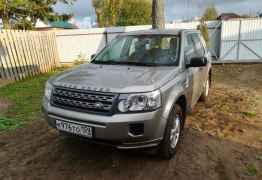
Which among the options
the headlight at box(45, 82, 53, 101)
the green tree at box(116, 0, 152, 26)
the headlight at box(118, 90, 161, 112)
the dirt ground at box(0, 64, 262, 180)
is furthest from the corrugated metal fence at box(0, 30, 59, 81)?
the green tree at box(116, 0, 152, 26)

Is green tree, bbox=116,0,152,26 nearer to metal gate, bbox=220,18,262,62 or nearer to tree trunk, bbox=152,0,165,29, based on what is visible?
metal gate, bbox=220,18,262,62

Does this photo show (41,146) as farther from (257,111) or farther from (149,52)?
(257,111)

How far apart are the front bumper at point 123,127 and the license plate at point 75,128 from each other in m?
0.05

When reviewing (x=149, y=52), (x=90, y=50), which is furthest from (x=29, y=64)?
(x=149, y=52)

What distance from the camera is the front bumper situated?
2264 mm

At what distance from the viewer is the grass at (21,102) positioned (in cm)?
439

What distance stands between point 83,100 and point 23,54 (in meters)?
7.36

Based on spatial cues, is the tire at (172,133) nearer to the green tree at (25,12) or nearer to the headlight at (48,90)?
the headlight at (48,90)

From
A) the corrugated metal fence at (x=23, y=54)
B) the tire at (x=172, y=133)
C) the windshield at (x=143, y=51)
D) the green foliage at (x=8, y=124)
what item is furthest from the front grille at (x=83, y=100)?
the corrugated metal fence at (x=23, y=54)

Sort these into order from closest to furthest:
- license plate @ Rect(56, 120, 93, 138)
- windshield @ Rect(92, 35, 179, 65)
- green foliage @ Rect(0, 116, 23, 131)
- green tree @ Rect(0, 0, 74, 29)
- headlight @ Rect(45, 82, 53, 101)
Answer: license plate @ Rect(56, 120, 93, 138)
headlight @ Rect(45, 82, 53, 101)
windshield @ Rect(92, 35, 179, 65)
green foliage @ Rect(0, 116, 23, 131)
green tree @ Rect(0, 0, 74, 29)

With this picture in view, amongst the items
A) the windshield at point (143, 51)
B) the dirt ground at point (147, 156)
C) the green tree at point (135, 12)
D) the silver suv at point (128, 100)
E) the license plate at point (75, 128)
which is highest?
Answer: the green tree at point (135, 12)

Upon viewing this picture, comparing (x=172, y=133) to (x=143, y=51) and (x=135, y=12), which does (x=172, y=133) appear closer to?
(x=143, y=51)

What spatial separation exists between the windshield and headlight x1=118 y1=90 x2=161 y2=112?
1020mm

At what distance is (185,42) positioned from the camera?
141 inches
